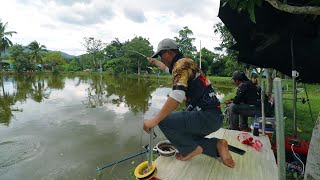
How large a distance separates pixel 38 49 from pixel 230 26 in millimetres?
55692

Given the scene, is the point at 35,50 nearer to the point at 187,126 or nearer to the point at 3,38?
the point at 3,38

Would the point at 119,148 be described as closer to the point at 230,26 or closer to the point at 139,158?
the point at 139,158

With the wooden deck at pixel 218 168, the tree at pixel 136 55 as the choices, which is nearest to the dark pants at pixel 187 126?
the wooden deck at pixel 218 168

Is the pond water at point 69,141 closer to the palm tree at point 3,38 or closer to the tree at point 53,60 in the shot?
the palm tree at point 3,38

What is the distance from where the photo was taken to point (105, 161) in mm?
6234

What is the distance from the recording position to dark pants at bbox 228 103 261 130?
16.9 ft

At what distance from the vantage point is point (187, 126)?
285 centimetres

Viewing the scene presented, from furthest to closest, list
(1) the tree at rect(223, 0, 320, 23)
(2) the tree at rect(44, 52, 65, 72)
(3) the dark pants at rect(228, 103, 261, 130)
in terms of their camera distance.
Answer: (2) the tree at rect(44, 52, 65, 72) → (3) the dark pants at rect(228, 103, 261, 130) → (1) the tree at rect(223, 0, 320, 23)

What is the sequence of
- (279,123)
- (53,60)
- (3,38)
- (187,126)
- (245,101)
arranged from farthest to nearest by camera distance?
(53,60) → (3,38) → (245,101) → (187,126) → (279,123)

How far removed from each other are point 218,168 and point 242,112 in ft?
8.83

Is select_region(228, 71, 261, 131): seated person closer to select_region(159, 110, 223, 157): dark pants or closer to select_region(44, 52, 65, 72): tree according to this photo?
select_region(159, 110, 223, 157): dark pants

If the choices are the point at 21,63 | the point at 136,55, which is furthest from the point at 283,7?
the point at 21,63

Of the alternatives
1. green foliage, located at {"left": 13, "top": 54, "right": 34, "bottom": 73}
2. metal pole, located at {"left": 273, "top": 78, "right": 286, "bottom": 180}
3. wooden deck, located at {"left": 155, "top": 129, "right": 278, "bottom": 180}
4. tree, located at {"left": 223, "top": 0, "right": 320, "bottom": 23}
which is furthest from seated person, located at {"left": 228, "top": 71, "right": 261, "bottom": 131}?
green foliage, located at {"left": 13, "top": 54, "right": 34, "bottom": 73}

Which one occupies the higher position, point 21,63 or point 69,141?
point 21,63
